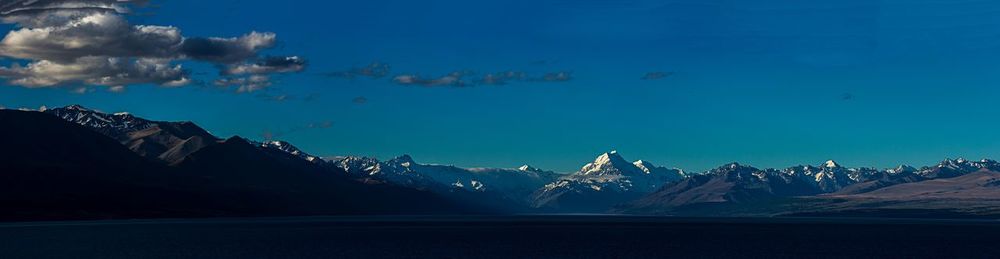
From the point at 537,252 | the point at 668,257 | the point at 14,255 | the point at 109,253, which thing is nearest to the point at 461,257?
the point at 537,252

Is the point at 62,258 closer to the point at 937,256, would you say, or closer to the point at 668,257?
the point at 668,257

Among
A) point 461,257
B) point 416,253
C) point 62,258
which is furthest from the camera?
point 416,253

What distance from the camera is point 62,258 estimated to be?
168m

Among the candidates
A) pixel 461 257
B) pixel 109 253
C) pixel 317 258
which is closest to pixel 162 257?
pixel 109 253

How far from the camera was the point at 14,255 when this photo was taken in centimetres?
17312

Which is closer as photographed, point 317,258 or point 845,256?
point 317,258

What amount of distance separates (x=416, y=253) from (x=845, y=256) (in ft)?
269

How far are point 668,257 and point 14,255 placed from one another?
379 feet

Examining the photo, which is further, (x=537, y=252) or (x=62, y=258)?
(x=537, y=252)

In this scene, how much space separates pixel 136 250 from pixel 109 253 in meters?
11.8

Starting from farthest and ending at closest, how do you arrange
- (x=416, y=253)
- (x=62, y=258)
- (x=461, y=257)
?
1. (x=416, y=253)
2. (x=461, y=257)
3. (x=62, y=258)

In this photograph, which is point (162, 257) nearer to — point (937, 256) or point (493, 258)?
point (493, 258)

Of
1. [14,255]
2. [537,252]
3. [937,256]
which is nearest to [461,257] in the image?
[537,252]

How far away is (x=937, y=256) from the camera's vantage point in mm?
193625
